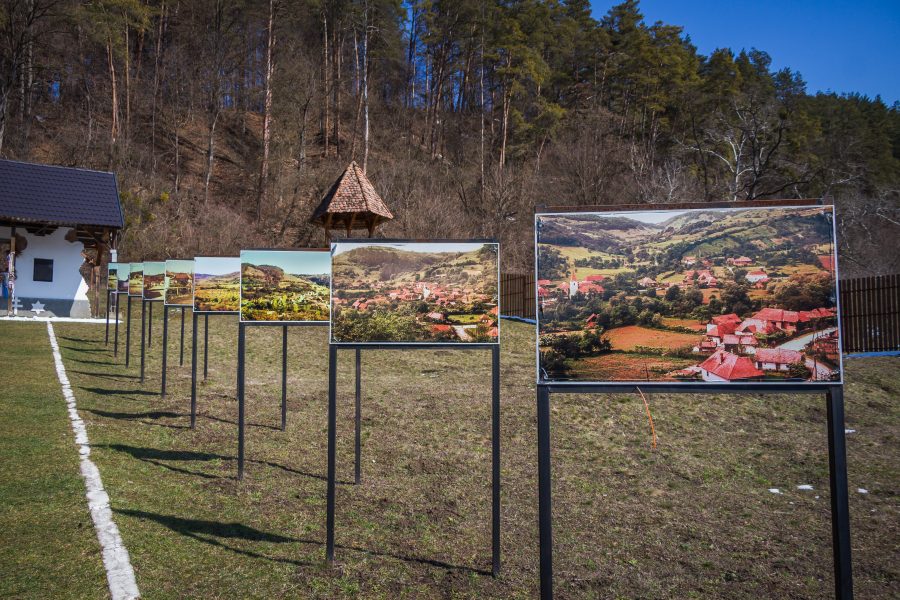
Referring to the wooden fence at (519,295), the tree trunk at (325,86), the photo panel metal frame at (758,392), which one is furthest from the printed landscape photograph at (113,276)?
the tree trunk at (325,86)

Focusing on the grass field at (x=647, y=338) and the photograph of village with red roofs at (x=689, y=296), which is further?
the grass field at (x=647, y=338)

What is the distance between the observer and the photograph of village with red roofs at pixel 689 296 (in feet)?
10.6

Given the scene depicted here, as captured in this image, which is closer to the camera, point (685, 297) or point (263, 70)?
point (685, 297)

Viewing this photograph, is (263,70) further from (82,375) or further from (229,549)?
(229,549)

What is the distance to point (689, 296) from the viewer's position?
335 cm

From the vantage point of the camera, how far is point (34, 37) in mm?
31281

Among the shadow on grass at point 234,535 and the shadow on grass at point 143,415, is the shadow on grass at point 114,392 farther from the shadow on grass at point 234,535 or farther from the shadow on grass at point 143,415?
the shadow on grass at point 234,535

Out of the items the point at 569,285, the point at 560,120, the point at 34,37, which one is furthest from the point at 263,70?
the point at 569,285

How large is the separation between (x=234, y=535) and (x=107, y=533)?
940 millimetres

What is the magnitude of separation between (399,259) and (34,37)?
3598 cm

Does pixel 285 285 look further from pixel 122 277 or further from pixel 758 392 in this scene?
pixel 122 277

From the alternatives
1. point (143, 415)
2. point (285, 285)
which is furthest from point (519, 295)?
point (285, 285)

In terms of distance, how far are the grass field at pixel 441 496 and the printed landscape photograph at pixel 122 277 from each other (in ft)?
13.9

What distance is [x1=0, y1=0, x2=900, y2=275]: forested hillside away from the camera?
32.7 meters
